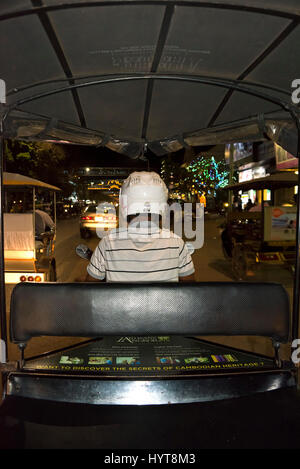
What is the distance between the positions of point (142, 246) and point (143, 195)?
0.42 meters

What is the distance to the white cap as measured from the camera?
2.70 m

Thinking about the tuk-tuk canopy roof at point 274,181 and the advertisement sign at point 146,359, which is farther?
the tuk-tuk canopy roof at point 274,181

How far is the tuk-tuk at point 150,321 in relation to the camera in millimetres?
1548

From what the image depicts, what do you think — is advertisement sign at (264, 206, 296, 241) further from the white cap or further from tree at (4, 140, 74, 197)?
the white cap

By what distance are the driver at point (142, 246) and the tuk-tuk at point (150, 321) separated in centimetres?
47

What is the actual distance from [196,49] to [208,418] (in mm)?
2061

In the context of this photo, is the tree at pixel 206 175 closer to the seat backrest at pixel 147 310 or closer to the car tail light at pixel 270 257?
the car tail light at pixel 270 257

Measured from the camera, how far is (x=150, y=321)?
2.01 metres

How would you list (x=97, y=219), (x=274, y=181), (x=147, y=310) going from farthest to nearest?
(x=97, y=219) → (x=274, y=181) → (x=147, y=310)

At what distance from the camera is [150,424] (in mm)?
1565

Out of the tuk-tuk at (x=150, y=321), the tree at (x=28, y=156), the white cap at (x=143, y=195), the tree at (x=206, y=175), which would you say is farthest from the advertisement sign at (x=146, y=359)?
the tree at (x=206, y=175)

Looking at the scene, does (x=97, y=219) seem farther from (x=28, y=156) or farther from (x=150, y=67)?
(x=150, y=67)

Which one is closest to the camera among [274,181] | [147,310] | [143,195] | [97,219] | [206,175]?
[147,310]

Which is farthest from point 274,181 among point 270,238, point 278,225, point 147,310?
point 147,310
